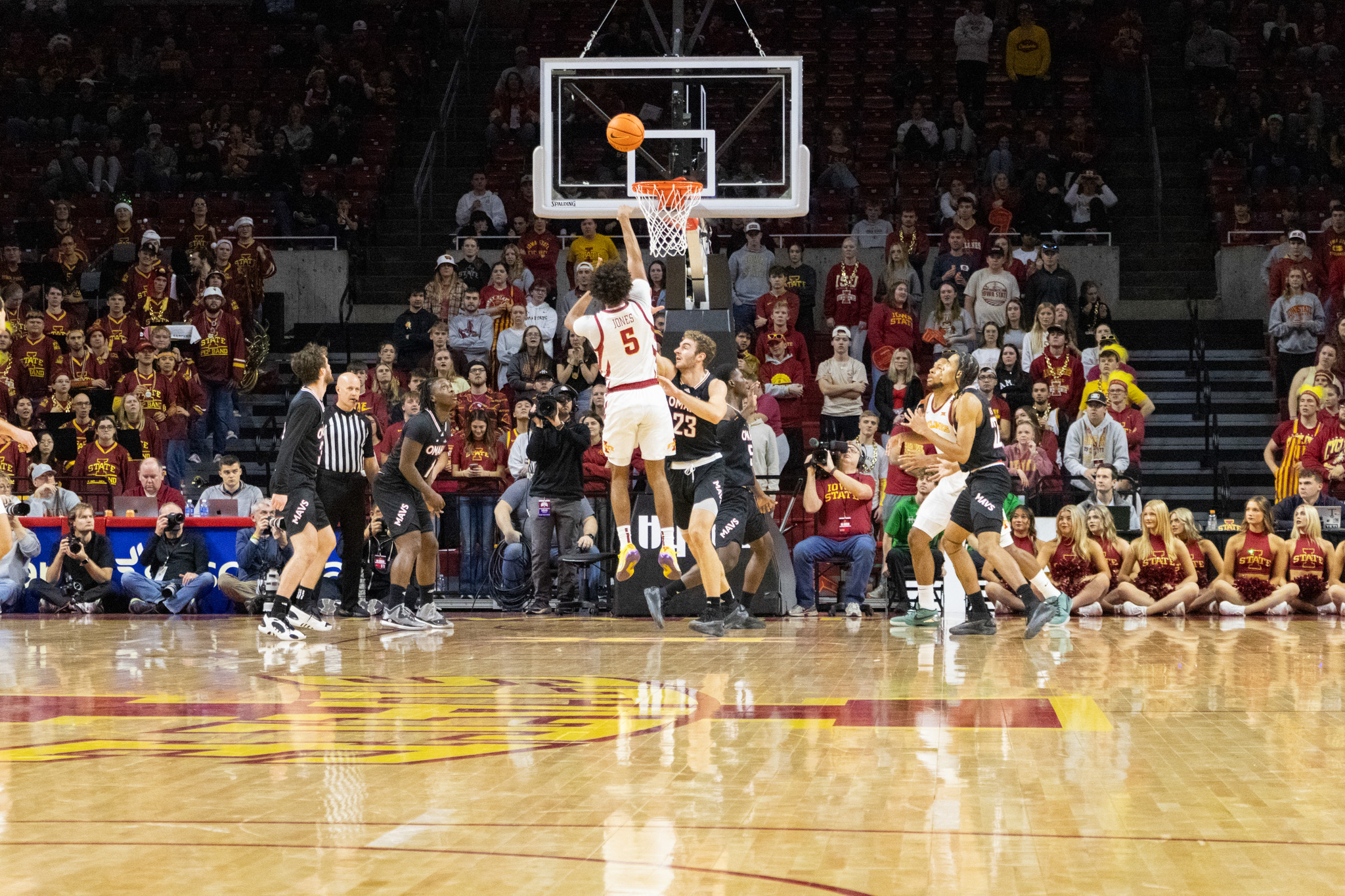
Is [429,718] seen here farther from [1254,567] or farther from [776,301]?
[776,301]

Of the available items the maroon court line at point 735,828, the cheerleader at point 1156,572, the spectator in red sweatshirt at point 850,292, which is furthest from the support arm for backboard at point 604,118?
the maroon court line at point 735,828

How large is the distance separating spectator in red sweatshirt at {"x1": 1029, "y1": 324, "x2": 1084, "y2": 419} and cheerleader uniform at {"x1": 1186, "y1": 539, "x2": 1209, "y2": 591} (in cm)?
279

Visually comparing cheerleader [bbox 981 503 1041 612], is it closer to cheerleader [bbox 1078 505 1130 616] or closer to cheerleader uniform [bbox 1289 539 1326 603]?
cheerleader [bbox 1078 505 1130 616]

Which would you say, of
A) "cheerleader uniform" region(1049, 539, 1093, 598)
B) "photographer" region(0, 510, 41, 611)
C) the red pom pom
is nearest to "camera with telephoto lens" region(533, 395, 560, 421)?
"cheerleader uniform" region(1049, 539, 1093, 598)

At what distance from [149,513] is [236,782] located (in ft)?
32.0

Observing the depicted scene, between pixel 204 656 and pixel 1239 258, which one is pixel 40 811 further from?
pixel 1239 258

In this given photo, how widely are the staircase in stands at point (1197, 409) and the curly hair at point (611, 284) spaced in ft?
28.0

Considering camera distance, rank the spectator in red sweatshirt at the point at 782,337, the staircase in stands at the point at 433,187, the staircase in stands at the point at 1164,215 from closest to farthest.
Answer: the spectator in red sweatshirt at the point at 782,337, the staircase in stands at the point at 1164,215, the staircase in stands at the point at 433,187

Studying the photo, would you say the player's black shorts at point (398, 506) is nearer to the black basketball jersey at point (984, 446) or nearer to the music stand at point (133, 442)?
the black basketball jersey at point (984, 446)

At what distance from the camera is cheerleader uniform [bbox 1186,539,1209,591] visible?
13.0 m

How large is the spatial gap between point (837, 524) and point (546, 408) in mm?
2770

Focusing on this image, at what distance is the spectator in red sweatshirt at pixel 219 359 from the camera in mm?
16969

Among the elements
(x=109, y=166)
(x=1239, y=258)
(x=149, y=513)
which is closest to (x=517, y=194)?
(x=109, y=166)

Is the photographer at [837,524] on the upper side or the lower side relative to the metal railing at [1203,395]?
lower
